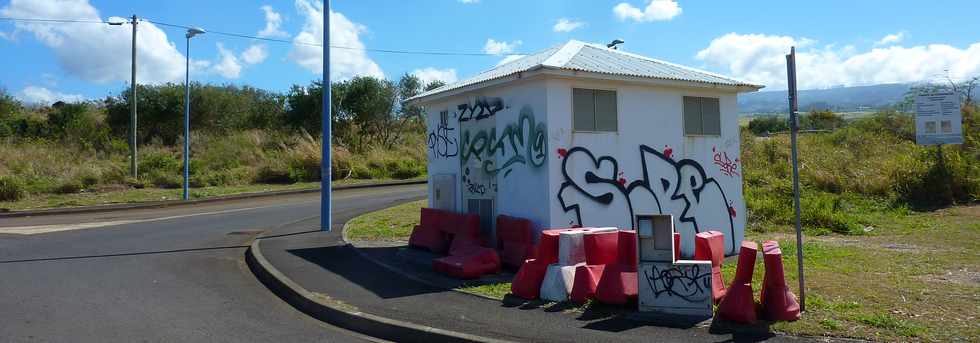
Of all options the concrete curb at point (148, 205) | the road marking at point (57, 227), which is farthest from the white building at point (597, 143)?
the concrete curb at point (148, 205)

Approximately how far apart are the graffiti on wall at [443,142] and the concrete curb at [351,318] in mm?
4062

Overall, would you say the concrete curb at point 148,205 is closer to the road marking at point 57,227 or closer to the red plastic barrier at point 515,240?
the road marking at point 57,227

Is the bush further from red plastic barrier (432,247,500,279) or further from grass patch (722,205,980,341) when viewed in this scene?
grass patch (722,205,980,341)

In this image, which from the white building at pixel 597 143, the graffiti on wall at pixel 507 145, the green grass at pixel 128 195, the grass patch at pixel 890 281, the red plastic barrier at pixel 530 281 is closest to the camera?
the grass patch at pixel 890 281

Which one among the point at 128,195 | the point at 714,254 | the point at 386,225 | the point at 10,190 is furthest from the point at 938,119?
the point at 10,190

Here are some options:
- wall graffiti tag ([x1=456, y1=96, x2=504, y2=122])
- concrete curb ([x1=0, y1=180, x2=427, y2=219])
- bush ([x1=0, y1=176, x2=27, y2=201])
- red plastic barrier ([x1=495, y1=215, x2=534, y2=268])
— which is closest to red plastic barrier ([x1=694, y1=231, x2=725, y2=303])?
red plastic barrier ([x1=495, y1=215, x2=534, y2=268])

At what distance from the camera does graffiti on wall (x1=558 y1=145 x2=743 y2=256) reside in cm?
979

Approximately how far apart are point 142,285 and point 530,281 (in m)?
5.41

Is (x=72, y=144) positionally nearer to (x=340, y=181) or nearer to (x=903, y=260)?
(x=340, y=181)

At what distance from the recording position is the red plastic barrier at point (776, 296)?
6.11 meters

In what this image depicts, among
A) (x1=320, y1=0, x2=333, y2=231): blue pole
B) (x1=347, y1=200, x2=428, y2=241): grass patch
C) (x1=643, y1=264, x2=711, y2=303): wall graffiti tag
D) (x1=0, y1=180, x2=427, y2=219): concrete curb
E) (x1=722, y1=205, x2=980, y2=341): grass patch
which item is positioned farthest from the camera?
(x1=0, y1=180, x2=427, y2=219): concrete curb

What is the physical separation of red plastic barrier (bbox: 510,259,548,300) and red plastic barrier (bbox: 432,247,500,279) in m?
1.24

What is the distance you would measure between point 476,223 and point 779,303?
17.6ft

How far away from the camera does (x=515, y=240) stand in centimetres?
977
